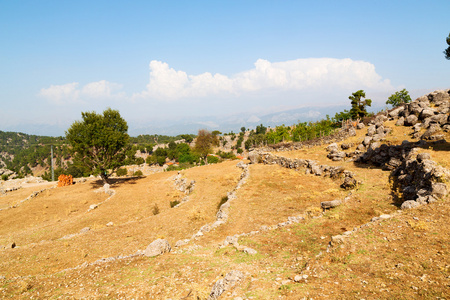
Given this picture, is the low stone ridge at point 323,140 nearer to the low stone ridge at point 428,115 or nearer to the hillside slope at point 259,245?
the low stone ridge at point 428,115

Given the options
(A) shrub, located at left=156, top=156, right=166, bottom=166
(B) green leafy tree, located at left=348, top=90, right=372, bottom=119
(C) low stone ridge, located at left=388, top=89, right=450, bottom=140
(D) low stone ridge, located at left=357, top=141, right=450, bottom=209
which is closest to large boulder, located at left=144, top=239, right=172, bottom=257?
(D) low stone ridge, located at left=357, top=141, right=450, bottom=209

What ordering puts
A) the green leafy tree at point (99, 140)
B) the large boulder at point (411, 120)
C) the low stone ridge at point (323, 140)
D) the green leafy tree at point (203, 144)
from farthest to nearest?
the green leafy tree at point (203, 144) → the low stone ridge at point (323, 140) → the large boulder at point (411, 120) → the green leafy tree at point (99, 140)

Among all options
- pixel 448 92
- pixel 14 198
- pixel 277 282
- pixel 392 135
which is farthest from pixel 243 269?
pixel 448 92

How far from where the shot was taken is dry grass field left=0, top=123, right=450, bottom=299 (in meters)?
7.91

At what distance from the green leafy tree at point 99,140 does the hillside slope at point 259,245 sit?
11.4 metres

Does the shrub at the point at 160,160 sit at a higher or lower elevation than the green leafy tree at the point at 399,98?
lower

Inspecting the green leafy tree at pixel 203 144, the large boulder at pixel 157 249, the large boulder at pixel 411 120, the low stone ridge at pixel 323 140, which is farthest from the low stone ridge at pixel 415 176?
the green leafy tree at pixel 203 144

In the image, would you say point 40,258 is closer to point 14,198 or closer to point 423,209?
point 423,209

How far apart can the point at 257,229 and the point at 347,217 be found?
21.4 ft

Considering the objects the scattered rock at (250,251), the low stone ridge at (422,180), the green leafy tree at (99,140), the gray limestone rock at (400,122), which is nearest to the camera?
the scattered rock at (250,251)

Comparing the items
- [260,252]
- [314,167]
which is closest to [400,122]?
[314,167]

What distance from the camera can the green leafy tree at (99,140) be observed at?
37.2 metres

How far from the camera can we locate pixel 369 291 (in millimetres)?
7109

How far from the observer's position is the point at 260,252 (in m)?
11.8
